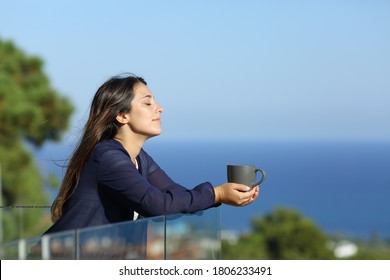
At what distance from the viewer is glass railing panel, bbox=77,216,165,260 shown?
2.54 meters

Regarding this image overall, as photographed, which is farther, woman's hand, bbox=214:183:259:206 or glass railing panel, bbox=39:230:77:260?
woman's hand, bbox=214:183:259:206

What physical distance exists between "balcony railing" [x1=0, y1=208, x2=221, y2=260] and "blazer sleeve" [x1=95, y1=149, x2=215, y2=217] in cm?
4

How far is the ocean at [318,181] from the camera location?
76.6 metres

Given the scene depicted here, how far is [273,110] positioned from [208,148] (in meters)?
48.7

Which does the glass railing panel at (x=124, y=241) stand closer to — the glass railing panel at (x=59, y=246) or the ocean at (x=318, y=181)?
the glass railing panel at (x=59, y=246)

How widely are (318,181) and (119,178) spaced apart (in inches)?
4056

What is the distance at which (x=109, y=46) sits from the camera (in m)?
88.0

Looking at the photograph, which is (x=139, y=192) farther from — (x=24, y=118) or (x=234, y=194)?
(x=24, y=118)

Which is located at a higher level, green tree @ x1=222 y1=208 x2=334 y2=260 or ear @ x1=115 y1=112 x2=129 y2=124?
green tree @ x1=222 y1=208 x2=334 y2=260

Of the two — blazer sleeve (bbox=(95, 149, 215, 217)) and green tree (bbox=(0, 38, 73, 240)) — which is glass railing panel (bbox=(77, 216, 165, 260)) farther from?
green tree (bbox=(0, 38, 73, 240))

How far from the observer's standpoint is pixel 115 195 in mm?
2820

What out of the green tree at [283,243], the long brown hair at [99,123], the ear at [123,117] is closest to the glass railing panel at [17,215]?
the long brown hair at [99,123]

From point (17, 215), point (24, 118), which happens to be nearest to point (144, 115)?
point (17, 215)

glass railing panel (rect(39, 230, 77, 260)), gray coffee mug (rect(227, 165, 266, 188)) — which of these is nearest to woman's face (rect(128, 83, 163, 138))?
gray coffee mug (rect(227, 165, 266, 188))
